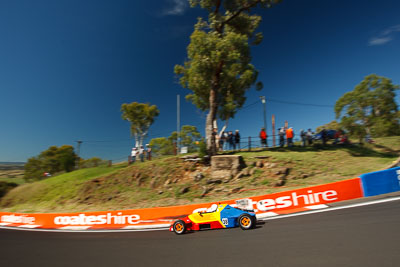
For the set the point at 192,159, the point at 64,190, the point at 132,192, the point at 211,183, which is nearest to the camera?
the point at 211,183

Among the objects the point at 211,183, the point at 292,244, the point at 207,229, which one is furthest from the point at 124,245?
the point at 211,183

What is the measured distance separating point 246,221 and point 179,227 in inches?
103

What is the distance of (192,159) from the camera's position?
55.6 ft

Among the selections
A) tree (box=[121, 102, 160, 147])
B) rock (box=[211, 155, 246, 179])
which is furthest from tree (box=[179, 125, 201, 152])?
rock (box=[211, 155, 246, 179])

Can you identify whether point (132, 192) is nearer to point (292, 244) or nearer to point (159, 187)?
point (159, 187)

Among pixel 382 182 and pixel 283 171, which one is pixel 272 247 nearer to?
pixel 382 182

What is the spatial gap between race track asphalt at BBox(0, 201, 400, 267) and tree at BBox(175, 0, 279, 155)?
10.6 m

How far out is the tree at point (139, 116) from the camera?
34281 mm

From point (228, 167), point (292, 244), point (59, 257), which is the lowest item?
point (59, 257)

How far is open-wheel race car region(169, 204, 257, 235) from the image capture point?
6719mm

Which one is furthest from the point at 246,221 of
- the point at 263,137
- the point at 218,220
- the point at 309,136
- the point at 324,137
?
the point at 309,136

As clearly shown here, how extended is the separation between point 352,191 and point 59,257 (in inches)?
443

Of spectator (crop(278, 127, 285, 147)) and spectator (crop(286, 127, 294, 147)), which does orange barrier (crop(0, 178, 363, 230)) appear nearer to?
spectator (crop(286, 127, 294, 147))

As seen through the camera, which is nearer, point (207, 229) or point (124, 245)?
point (124, 245)
